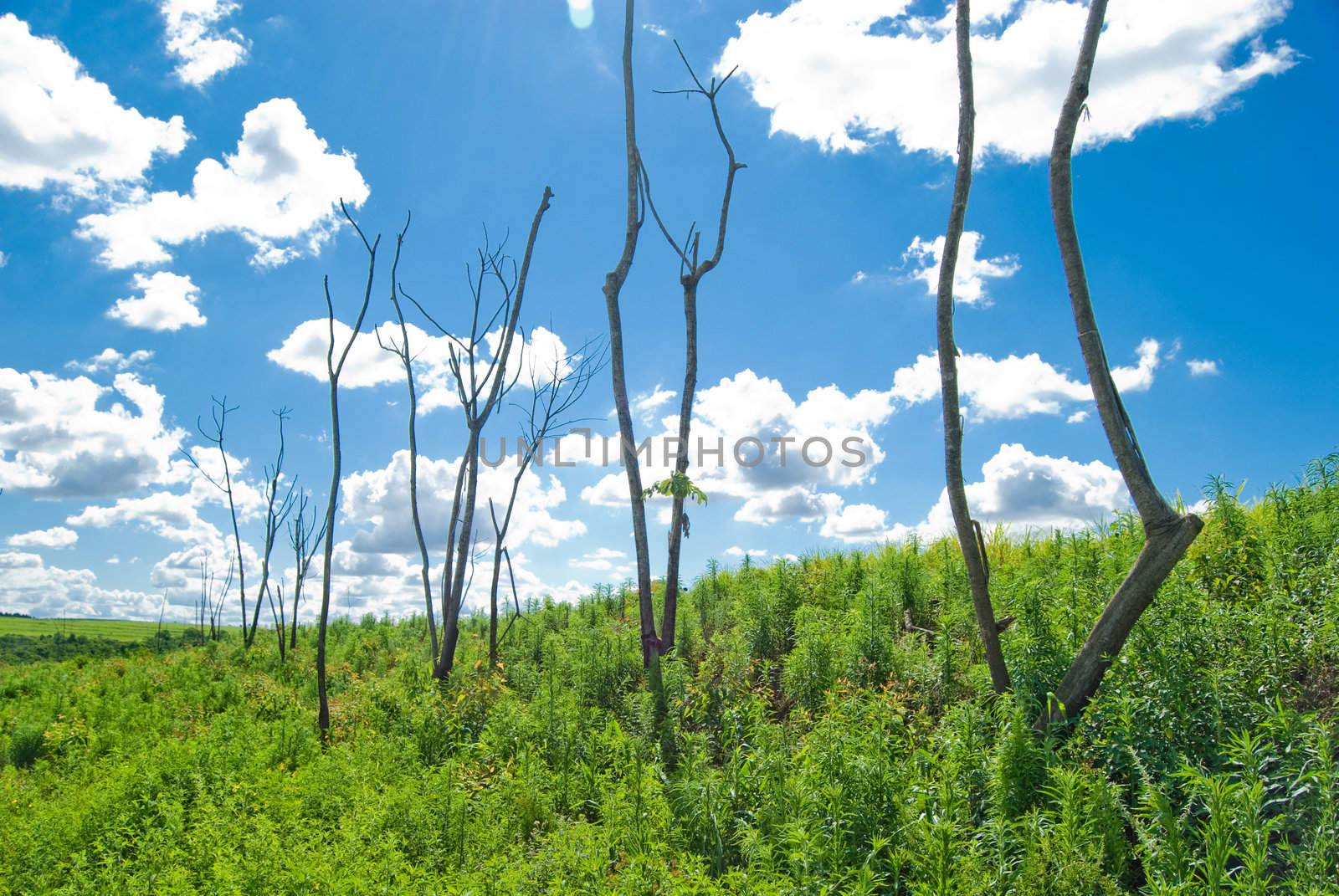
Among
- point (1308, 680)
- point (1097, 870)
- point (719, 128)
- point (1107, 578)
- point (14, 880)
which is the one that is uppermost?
point (719, 128)

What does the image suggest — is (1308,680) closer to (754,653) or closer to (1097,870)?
(1097,870)

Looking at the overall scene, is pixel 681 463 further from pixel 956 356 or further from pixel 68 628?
pixel 68 628

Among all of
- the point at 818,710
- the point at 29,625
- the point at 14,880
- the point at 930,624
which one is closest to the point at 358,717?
the point at 14,880

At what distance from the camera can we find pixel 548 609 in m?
15.5

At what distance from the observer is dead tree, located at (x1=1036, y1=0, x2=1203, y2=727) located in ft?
17.3

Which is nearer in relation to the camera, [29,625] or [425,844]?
[425,844]

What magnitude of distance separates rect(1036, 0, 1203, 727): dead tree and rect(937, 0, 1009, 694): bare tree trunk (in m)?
0.74

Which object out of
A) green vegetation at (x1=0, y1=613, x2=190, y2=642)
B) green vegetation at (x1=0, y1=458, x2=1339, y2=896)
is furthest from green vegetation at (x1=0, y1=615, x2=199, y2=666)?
green vegetation at (x1=0, y1=458, x2=1339, y2=896)

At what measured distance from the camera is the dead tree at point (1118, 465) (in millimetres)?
5285

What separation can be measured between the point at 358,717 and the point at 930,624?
296 inches

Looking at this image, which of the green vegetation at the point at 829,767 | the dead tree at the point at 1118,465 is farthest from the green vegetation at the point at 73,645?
the dead tree at the point at 1118,465

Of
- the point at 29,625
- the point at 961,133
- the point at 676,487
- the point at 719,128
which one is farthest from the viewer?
the point at 29,625

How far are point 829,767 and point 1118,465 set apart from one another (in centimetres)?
301

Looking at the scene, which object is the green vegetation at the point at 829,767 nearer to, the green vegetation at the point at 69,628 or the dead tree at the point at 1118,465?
the dead tree at the point at 1118,465
